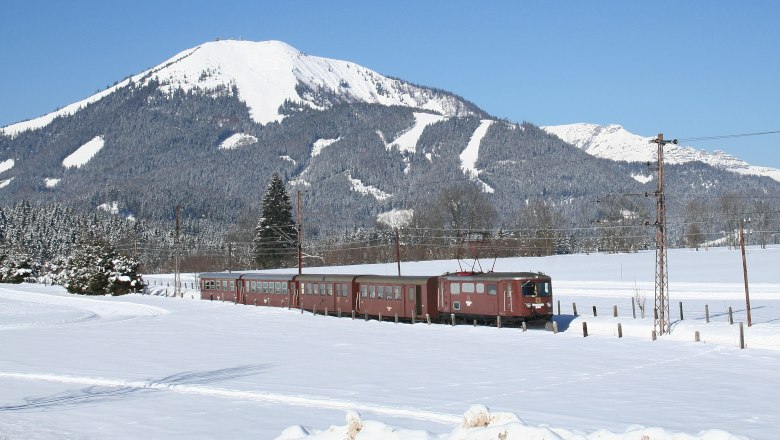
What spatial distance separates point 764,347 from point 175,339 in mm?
26123

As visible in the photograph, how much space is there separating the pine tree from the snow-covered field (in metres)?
48.9

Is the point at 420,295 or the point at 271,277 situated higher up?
the point at 271,277

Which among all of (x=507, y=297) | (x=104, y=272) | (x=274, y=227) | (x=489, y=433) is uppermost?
(x=274, y=227)

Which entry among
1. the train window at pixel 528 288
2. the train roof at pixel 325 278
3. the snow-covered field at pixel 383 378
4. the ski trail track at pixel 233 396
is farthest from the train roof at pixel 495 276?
the ski trail track at pixel 233 396

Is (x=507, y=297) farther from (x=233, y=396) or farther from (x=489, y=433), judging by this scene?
(x=489, y=433)

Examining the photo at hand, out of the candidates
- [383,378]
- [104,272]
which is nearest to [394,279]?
[383,378]

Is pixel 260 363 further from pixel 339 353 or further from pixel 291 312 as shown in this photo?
pixel 291 312

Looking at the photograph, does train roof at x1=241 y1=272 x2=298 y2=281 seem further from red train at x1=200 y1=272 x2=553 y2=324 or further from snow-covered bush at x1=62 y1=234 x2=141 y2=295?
snow-covered bush at x1=62 y1=234 x2=141 y2=295

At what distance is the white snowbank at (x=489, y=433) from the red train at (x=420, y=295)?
27.6 metres

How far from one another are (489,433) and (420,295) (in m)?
33.3

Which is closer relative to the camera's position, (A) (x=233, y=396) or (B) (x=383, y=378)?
(A) (x=233, y=396)

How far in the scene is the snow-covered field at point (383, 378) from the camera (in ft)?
57.0

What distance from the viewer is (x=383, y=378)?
25141 mm

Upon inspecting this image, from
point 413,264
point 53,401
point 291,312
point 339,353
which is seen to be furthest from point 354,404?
point 413,264
